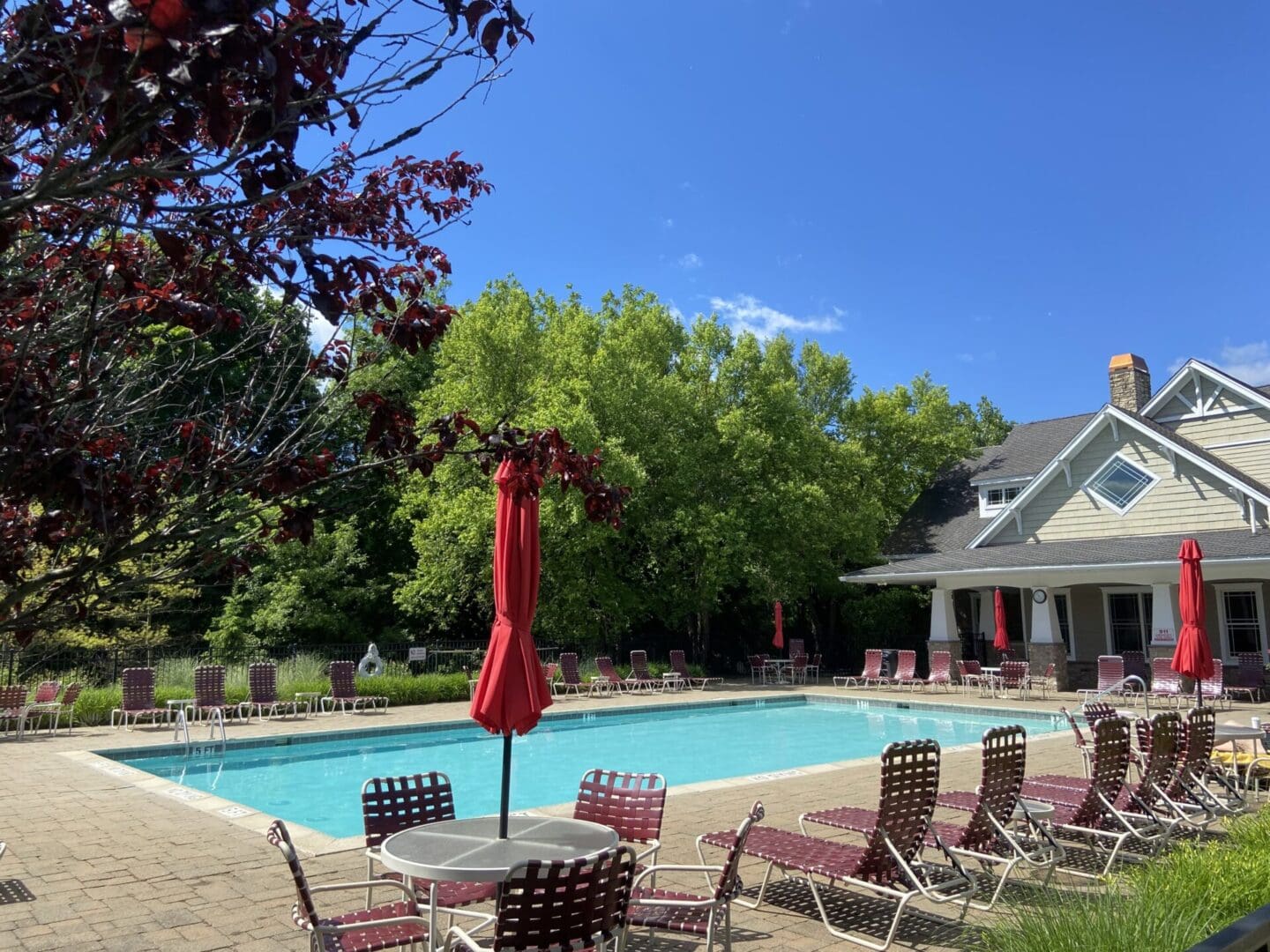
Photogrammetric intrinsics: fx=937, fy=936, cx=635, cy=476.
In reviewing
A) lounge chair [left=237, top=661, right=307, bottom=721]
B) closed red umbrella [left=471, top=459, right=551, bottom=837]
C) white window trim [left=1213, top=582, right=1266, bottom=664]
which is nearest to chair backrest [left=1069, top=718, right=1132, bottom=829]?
closed red umbrella [left=471, top=459, right=551, bottom=837]

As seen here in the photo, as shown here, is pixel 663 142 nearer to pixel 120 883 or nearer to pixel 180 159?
pixel 120 883

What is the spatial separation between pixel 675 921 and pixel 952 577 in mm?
20125

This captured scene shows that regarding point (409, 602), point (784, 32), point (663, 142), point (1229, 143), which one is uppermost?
point (1229, 143)

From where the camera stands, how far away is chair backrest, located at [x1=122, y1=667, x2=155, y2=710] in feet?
53.5

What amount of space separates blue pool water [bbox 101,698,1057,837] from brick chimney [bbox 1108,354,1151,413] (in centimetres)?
1170

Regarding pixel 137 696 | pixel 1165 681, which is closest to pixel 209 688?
pixel 137 696

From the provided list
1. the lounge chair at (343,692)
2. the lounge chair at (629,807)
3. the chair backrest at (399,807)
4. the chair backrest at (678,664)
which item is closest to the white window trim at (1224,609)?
the chair backrest at (678,664)

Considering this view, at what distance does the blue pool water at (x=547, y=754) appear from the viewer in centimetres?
1239

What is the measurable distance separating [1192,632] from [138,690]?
16.6 m

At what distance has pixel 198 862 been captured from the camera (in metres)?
7.14

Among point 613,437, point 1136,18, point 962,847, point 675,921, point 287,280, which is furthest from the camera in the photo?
point 613,437

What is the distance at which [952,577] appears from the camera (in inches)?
924

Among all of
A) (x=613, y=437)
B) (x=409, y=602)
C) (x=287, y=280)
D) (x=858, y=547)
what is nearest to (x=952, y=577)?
(x=858, y=547)

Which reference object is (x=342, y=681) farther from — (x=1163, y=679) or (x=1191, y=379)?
(x=1191, y=379)
